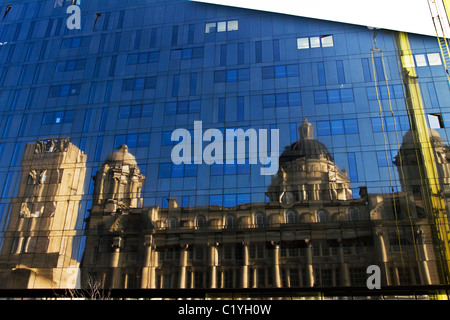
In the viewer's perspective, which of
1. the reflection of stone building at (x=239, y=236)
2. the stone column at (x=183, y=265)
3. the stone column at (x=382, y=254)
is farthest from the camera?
the stone column at (x=183, y=265)

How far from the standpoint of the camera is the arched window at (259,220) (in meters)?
32.2

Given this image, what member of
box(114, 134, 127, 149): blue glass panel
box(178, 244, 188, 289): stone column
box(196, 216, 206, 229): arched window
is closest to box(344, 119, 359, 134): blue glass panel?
box(196, 216, 206, 229): arched window

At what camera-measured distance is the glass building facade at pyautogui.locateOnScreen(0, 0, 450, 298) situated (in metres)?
31.1

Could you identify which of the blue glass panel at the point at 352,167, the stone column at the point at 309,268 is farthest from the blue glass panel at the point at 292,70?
the stone column at the point at 309,268

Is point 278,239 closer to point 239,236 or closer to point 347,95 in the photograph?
point 239,236

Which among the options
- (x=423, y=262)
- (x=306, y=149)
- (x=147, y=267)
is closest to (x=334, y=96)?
(x=306, y=149)

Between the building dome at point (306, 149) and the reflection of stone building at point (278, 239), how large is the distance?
0.26ft

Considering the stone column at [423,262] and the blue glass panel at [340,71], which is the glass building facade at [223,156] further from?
the blue glass panel at [340,71]

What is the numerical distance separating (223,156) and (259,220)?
6.15 metres

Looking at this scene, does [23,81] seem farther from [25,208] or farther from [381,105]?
[381,105]

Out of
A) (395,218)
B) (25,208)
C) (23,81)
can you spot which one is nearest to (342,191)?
(395,218)

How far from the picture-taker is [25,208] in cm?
3569

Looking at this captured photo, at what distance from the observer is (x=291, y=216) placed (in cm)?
3203

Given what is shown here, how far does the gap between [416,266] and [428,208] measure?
4411mm
